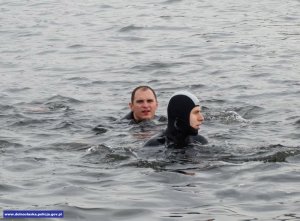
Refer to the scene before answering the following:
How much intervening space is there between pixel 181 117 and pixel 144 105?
7.74 ft

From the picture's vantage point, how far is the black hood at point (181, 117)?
38.5 feet

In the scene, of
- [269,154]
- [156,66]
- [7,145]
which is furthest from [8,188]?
[156,66]

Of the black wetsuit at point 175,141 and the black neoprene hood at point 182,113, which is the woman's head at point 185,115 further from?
the black wetsuit at point 175,141

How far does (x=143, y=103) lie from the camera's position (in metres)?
14.0

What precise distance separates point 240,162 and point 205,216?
2.37 metres

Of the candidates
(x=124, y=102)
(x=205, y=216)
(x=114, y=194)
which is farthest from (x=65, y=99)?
(x=205, y=216)

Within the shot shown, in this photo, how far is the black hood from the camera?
11.7 metres

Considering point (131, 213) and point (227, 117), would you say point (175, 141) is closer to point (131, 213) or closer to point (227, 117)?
point (227, 117)

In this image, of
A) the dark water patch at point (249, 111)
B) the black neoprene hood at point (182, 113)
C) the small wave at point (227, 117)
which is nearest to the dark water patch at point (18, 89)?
the small wave at point (227, 117)

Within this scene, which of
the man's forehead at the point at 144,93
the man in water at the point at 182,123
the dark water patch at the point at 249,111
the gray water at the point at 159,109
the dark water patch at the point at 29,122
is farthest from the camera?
the dark water patch at the point at 249,111

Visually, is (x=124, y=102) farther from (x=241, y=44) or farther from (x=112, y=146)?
(x=241, y=44)

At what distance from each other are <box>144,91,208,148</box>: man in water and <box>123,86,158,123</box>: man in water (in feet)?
7.06

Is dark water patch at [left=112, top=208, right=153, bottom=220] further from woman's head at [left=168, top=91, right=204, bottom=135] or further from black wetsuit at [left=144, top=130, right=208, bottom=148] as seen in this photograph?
woman's head at [left=168, top=91, right=204, bottom=135]

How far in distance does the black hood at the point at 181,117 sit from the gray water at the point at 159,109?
0.37 m
